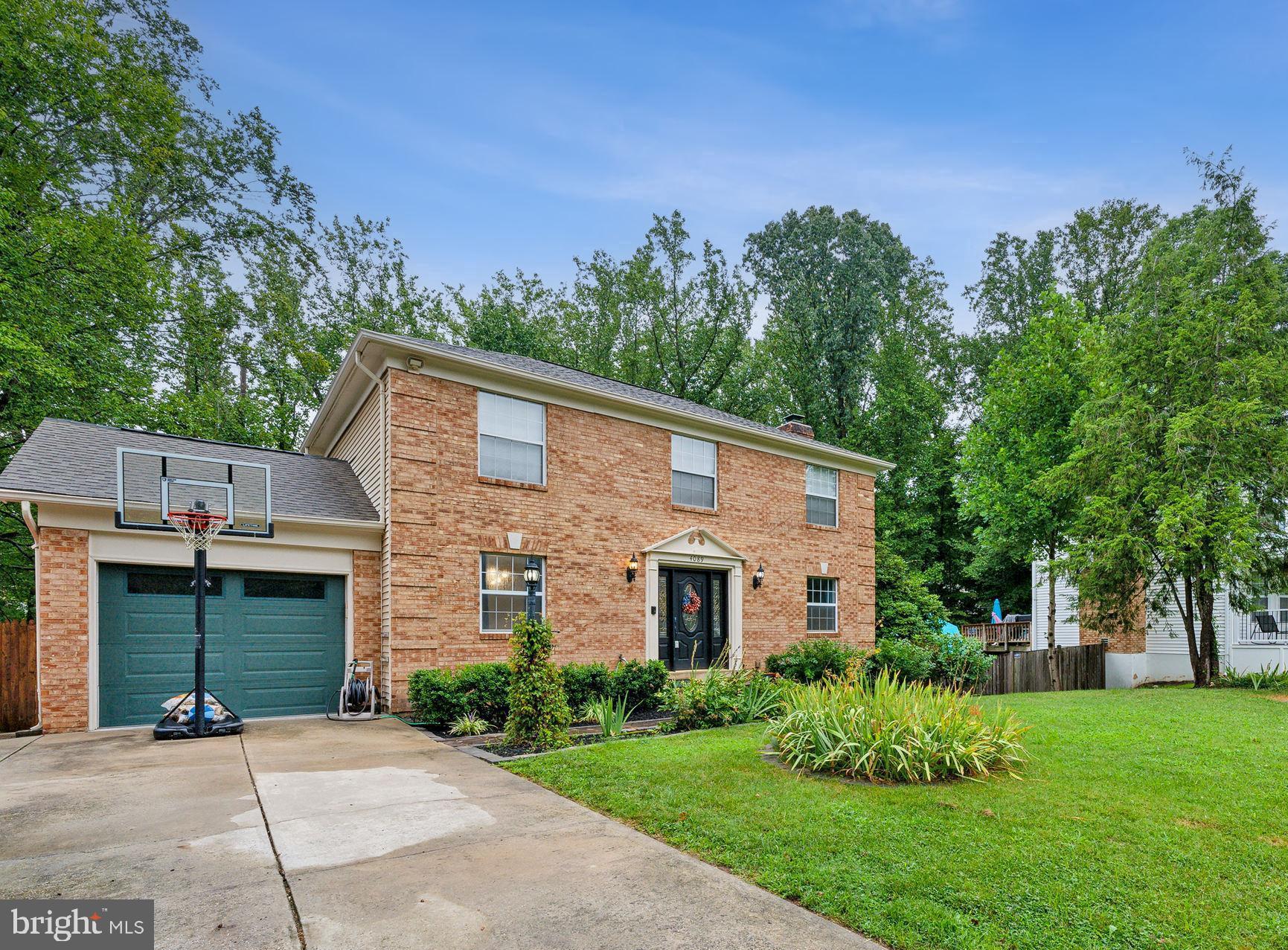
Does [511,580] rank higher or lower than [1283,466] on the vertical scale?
lower

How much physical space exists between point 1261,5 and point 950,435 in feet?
73.1

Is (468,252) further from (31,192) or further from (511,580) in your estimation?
(511,580)

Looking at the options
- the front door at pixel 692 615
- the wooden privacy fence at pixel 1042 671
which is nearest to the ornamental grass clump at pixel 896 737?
the front door at pixel 692 615

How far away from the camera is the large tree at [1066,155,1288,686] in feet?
45.4

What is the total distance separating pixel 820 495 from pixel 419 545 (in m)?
10.2

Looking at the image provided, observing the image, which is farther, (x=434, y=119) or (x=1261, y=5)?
(x=434, y=119)

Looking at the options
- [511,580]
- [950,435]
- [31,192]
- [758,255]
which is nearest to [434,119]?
[31,192]

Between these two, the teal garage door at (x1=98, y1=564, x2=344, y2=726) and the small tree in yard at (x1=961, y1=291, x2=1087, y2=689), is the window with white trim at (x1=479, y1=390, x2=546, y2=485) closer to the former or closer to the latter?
the teal garage door at (x1=98, y1=564, x2=344, y2=726)

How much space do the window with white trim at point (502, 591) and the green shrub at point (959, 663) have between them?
9.33 m

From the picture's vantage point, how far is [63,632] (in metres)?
8.59

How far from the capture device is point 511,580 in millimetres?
11531

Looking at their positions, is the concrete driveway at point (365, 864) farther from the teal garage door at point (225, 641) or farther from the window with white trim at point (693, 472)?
the window with white trim at point (693, 472)

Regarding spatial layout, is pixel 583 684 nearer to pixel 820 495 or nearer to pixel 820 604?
pixel 820 604

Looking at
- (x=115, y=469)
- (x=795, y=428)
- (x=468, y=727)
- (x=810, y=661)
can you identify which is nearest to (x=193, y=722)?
(x=468, y=727)
